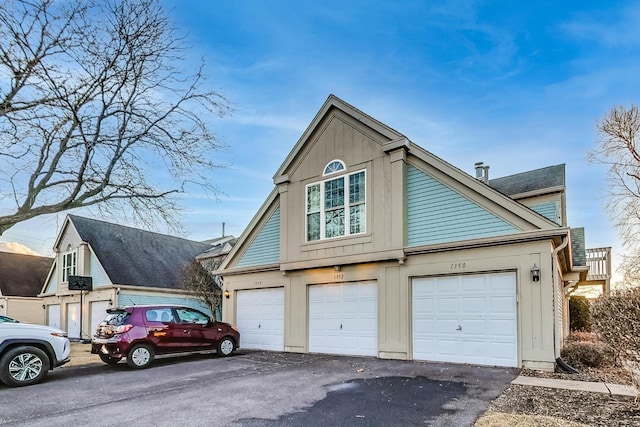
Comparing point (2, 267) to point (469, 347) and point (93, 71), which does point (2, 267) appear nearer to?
point (93, 71)

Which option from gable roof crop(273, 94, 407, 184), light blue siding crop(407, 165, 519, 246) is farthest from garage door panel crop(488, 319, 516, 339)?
gable roof crop(273, 94, 407, 184)

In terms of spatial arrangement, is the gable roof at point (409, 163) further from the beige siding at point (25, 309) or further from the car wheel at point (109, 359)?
the beige siding at point (25, 309)

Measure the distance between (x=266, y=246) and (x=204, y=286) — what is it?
7.59 meters

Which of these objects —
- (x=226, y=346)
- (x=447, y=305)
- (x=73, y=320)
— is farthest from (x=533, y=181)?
(x=73, y=320)

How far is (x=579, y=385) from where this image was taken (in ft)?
24.2

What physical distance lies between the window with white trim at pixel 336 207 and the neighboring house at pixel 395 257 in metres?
0.03

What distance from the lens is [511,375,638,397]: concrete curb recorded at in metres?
6.80

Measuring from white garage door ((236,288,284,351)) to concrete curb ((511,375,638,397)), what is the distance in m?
7.98

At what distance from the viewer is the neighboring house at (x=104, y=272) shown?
69.7 feet

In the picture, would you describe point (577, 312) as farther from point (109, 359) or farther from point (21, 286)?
point (21, 286)

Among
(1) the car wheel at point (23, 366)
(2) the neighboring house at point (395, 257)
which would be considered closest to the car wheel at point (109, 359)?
(1) the car wheel at point (23, 366)

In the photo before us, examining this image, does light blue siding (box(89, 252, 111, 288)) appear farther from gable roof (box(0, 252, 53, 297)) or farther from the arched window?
the arched window

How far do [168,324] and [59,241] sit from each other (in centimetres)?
1617

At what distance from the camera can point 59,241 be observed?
23875 millimetres
